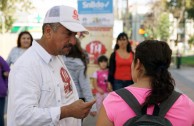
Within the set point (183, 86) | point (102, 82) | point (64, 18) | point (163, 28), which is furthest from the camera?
point (163, 28)

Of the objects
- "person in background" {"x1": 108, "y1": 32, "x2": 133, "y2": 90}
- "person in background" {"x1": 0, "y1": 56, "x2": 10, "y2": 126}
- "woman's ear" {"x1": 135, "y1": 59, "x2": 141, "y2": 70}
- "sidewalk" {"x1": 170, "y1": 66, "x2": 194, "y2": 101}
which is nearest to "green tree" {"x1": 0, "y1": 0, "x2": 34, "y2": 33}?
"sidewalk" {"x1": 170, "y1": 66, "x2": 194, "y2": 101}

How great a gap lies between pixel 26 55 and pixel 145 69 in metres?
0.83

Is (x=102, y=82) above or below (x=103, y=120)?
below

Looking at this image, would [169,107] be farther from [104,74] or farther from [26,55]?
[104,74]

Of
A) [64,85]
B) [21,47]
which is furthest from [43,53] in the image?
[21,47]

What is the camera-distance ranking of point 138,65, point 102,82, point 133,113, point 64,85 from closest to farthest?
point 133,113 < point 138,65 < point 64,85 < point 102,82

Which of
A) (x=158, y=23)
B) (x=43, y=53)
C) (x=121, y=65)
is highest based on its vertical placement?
(x=43, y=53)

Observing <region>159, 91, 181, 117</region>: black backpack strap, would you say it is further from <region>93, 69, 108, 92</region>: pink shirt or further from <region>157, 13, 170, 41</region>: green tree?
<region>157, 13, 170, 41</region>: green tree

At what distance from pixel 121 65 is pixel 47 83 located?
4.70m

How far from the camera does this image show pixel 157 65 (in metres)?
2.38

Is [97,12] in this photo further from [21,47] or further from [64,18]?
[64,18]

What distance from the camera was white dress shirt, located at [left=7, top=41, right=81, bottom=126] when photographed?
8.22 feet

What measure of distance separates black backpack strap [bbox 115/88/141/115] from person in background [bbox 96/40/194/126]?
2 cm

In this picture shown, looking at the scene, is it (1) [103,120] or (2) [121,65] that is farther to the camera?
(2) [121,65]
